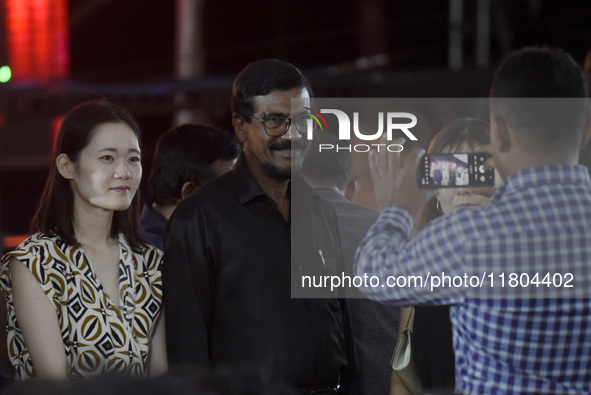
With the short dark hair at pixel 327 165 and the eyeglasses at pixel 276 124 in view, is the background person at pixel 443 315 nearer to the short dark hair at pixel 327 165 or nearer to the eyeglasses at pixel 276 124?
the eyeglasses at pixel 276 124

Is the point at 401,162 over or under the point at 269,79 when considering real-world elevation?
under

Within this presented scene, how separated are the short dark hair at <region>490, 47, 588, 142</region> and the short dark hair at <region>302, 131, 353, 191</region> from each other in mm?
1155

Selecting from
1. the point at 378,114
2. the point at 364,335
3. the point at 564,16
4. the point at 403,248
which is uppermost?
the point at 564,16

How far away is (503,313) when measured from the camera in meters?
1.66

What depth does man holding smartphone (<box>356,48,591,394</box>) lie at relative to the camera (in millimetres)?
1649

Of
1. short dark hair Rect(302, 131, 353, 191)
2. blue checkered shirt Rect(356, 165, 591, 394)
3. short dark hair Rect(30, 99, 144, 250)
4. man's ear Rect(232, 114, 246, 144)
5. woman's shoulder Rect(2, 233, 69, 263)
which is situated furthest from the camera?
short dark hair Rect(302, 131, 353, 191)

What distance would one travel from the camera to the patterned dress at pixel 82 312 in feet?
6.84

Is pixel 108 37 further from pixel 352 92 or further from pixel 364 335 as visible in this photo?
pixel 364 335

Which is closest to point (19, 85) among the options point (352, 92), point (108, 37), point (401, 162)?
point (352, 92)

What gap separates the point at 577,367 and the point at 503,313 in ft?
0.62

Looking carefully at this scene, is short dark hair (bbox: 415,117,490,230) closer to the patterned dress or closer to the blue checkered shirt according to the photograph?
the blue checkered shirt

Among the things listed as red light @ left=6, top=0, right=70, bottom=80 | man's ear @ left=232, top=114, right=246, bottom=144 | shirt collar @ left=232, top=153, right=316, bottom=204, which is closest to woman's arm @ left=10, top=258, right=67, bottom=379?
shirt collar @ left=232, top=153, right=316, bottom=204

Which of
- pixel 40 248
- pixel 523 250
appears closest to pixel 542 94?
pixel 523 250

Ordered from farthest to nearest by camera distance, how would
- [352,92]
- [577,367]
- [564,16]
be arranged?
[564,16]
[352,92]
[577,367]
